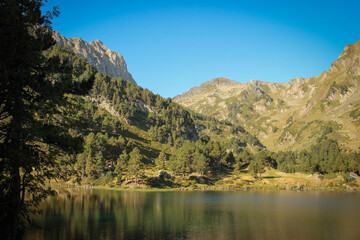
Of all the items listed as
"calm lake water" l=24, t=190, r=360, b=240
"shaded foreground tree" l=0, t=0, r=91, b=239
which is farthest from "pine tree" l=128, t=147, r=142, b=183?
"shaded foreground tree" l=0, t=0, r=91, b=239

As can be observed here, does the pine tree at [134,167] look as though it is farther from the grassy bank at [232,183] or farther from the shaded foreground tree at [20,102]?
the shaded foreground tree at [20,102]

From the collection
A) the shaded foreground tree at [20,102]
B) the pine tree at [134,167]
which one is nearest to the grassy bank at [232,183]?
the pine tree at [134,167]

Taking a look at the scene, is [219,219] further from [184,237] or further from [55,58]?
[55,58]

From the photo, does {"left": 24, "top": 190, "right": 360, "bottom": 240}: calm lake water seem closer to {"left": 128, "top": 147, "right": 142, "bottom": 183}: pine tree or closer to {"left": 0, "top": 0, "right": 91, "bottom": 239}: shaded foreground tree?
{"left": 0, "top": 0, "right": 91, "bottom": 239}: shaded foreground tree

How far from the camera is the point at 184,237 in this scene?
40812 millimetres

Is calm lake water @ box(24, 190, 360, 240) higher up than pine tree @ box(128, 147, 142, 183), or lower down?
lower down

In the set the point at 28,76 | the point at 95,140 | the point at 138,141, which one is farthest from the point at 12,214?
the point at 138,141

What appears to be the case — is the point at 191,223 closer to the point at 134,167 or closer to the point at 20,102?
the point at 20,102

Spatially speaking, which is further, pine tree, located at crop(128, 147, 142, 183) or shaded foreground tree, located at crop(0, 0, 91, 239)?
pine tree, located at crop(128, 147, 142, 183)

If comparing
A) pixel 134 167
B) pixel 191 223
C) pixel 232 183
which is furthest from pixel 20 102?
pixel 232 183

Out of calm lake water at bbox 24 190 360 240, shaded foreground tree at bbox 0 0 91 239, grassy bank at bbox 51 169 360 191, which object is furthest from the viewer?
grassy bank at bbox 51 169 360 191

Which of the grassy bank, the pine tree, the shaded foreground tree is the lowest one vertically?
the grassy bank

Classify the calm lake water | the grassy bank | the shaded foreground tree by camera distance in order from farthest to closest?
the grassy bank < the calm lake water < the shaded foreground tree

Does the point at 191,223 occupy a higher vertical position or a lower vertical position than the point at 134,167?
lower
